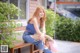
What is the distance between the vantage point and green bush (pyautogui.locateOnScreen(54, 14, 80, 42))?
1289 cm

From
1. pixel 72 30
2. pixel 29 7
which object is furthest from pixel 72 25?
pixel 29 7

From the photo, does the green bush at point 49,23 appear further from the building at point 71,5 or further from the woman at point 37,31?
the building at point 71,5

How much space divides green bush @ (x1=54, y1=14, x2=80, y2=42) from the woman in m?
7.22

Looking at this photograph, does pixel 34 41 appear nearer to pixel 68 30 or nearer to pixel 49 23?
pixel 49 23

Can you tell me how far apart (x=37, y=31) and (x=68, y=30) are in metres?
7.62

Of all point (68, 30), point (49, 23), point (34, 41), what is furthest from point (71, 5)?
point (34, 41)

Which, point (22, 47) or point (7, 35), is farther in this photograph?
point (22, 47)

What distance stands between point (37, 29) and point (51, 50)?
2.23 ft

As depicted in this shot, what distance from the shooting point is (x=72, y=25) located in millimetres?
13055

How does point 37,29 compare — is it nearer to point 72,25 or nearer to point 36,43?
point 36,43

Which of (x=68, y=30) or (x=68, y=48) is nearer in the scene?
(x=68, y=48)

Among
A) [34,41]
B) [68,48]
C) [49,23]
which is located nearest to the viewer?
[34,41]

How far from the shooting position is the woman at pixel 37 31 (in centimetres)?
559

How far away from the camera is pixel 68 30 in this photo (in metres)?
13.0
